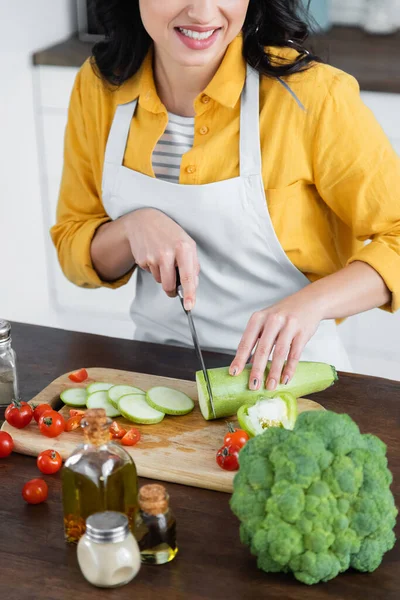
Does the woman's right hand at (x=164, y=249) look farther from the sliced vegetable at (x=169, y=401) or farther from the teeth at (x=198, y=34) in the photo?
the teeth at (x=198, y=34)

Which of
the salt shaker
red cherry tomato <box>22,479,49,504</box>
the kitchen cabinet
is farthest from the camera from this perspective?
the kitchen cabinet

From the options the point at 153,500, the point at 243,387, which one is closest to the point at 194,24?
the point at 243,387

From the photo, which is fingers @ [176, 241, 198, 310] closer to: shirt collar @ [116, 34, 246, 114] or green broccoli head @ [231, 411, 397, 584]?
shirt collar @ [116, 34, 246, 114]

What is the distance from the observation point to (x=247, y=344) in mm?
1441

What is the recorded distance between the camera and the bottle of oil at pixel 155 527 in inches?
40.1

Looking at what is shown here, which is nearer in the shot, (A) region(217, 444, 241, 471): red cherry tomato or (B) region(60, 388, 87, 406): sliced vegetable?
(A) region(217, 444, 241, 471): red cherry tomato

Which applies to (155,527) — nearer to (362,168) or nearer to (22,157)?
(362,168)

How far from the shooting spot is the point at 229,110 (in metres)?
1.71

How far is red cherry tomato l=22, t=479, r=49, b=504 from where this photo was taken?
1.21 m

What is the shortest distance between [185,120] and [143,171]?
0.46 feet

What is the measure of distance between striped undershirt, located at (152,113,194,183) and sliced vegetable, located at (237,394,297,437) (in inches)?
23.8

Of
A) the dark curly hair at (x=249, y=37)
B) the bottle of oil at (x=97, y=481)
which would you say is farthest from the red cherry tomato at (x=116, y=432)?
the dark curly hair at (x=249, y=37)

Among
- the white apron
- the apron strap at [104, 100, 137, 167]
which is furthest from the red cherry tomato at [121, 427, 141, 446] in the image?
the apron strap at [104, 100, 137, 167]

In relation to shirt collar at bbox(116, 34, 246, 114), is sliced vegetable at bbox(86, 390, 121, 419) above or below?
below
